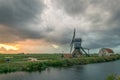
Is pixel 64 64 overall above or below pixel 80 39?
below

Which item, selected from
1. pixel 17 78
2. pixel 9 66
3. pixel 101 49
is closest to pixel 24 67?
pixel 9 66

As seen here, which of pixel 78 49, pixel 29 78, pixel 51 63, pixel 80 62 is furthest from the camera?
pixel 78 49

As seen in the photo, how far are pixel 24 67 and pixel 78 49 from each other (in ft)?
189

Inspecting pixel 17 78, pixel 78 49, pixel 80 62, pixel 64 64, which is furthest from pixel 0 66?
pixel 78 49

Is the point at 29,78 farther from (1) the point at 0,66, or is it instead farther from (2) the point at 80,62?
(2) the point at 80,62

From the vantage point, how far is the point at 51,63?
8200 cm

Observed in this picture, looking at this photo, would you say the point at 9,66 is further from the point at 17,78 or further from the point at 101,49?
the point at 101,49

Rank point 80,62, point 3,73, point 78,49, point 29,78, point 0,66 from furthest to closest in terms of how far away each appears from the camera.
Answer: point 78,49, point 80,62, point 0,66, point 3,73, point 29,78

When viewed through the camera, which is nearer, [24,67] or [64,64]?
[24,67]

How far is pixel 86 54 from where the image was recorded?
127m

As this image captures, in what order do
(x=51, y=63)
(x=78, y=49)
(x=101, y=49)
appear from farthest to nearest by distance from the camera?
1. (x=101, y=49)
2. (x=78, y=49)
3. (x=51, y=63)

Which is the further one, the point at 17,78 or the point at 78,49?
the point at 78,49

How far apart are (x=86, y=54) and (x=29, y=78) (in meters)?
77.1

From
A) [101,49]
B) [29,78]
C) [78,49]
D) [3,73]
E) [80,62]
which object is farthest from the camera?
[101,49]
